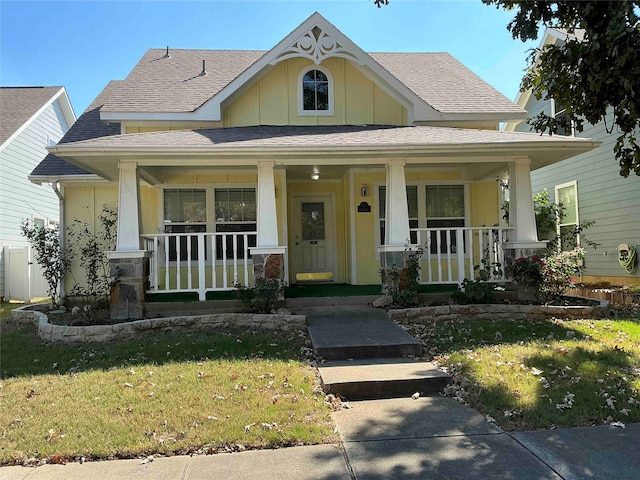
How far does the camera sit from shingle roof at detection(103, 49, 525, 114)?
9.90 metres

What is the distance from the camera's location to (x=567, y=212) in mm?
12961

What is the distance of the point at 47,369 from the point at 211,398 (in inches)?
96.1

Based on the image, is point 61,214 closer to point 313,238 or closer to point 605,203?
point 313,238

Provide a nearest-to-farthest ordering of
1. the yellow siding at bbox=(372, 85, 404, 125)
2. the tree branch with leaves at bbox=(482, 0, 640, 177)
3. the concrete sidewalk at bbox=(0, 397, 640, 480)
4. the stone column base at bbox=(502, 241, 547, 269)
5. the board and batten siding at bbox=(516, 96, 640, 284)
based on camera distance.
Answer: the concrete sidewalk at bbox=(0, 397, 640, 480) < the tree branch with leaves at bbox=(482, 0, 640, 177) < the stone column base at bbox=(502, 241, 547, 269) < the yellow siding at bbox=(372, 85, 404, 125) < the board and batten siding at bbox=(516, 96, 640, 284)

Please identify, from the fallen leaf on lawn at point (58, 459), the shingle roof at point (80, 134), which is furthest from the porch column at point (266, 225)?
the shingle roof at point (80, 134)

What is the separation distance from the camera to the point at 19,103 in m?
15.6

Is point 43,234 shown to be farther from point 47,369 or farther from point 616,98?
point 616,98

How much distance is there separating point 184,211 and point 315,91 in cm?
390

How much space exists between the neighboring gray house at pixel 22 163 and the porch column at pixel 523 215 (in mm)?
12617

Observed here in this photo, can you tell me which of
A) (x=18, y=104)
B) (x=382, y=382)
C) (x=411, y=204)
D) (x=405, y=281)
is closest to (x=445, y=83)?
(x=411, y=204)

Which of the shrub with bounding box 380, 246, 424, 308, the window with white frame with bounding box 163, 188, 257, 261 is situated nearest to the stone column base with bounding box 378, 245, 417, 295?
the shrub with bounding box 380, 246, 424, 308

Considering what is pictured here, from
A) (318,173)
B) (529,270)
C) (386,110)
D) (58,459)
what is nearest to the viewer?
(58,459)

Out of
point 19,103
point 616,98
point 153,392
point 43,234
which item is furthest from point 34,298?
point 616,98

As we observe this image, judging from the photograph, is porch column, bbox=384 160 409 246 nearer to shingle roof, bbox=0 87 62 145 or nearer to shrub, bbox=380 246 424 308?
shrub, bbox=380 246 424 308
